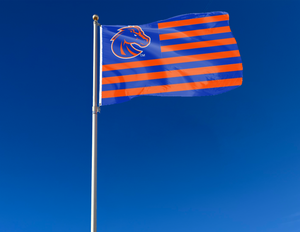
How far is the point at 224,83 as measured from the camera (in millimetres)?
11602

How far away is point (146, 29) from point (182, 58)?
2155 millimetres

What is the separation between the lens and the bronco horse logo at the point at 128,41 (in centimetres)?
1195

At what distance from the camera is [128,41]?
12258 millimetres

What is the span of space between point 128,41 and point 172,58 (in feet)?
6.45

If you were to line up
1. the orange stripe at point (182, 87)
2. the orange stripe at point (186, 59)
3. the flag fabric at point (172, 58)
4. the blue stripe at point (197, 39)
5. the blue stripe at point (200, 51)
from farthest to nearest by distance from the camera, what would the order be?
the blue stripe at point (197, 39)
the blue stripe at point (200, 51)
the orange stripe at point (186, 59)
the flag fabric at point (172, 58)
the orange stripe at point (182, 87)

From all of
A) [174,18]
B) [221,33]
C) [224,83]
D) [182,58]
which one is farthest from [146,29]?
[224,83]

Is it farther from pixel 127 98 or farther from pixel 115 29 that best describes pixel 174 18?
pixel 127 98

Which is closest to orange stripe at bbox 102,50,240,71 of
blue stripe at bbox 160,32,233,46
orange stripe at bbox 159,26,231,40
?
blue stripe at bbox 160,32,233,46

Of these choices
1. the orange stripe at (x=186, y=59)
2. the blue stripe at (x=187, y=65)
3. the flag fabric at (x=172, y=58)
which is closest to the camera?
the flag fabric at (x=172, y=58)

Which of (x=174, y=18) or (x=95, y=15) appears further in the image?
(x=174, y=18)

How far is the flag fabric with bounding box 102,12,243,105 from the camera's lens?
1145 centimetres

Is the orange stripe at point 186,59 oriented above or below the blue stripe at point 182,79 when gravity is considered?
above

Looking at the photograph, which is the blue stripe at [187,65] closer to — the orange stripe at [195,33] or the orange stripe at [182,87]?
the orange stripe at [182,87]

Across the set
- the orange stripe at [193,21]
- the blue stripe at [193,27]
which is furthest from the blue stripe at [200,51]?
the orange stripe at [193,21]
